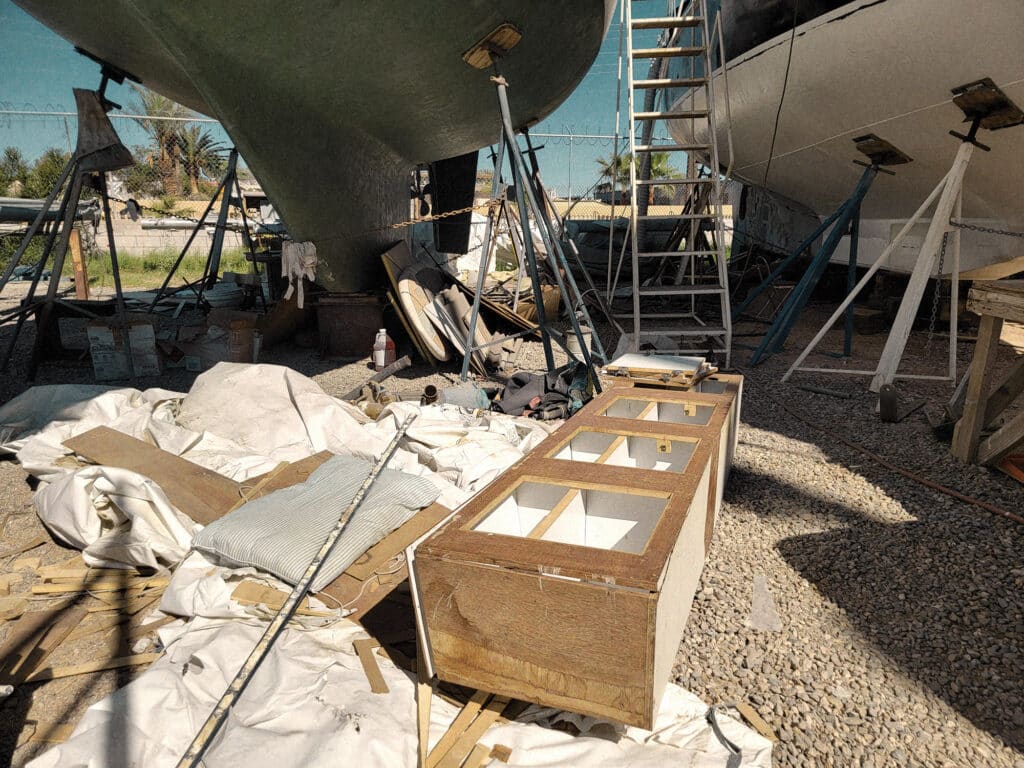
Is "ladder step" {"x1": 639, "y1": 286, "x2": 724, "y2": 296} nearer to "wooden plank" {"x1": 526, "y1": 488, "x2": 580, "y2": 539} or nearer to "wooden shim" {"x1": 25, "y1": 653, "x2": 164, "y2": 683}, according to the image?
"wooden plank" {"x1": 526, "y1": 488, "x2": 580, "y2": 539}

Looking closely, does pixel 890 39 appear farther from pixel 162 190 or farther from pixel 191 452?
pixel 162 190

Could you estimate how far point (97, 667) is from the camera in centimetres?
247

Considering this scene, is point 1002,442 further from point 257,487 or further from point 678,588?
point 257,487

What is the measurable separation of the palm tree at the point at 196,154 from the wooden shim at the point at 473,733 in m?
34.2

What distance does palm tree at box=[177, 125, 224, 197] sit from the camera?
104ft

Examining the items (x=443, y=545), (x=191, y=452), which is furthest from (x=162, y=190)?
(x=443, y=545)

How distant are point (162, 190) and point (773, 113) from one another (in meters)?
31.0

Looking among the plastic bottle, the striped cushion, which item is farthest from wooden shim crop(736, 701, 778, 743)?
the plastic bottle

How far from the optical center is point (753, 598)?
2.82 metres

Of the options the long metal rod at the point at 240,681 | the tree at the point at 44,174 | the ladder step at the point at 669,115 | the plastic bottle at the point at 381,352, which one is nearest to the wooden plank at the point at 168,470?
the long metal rod at the point at 240,681

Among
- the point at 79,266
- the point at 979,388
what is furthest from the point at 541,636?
the point at 79,266

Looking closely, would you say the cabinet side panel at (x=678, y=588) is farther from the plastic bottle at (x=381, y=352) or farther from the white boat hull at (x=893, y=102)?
the white boat hull at (x=893, y=102)

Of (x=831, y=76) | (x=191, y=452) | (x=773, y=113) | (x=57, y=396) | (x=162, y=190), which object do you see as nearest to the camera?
(x=191, y=452)

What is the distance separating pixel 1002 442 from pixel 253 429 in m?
4.78
